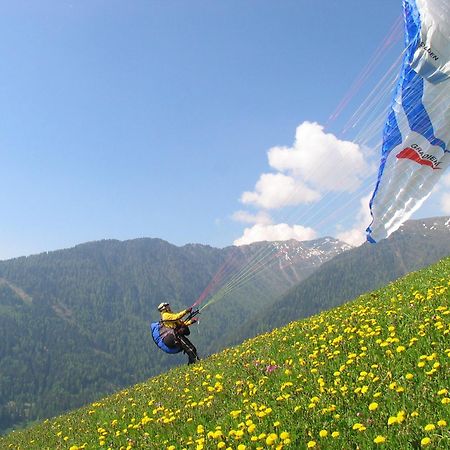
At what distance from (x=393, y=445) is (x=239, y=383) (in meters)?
4.40

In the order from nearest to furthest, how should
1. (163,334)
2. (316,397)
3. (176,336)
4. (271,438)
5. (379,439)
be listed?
1. (379,439)
2. (271,438)
3. (316,397)
4. (176,336)
5. (163,334)

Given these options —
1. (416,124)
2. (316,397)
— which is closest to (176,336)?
(316,397)

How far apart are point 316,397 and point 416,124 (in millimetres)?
4993

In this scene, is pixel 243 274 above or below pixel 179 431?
above

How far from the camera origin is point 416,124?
8.06 m

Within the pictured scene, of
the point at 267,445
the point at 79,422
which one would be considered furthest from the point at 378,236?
the point at 79,422

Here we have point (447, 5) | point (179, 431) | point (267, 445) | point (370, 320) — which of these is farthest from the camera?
point (370, 320)

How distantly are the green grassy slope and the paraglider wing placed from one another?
2157 mm

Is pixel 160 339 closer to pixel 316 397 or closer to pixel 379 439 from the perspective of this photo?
pixel 316 397

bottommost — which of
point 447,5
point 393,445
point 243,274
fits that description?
point 393,445

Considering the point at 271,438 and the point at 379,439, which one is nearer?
the point at 379,439

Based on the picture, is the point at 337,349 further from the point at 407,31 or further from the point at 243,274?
the point at 243,274

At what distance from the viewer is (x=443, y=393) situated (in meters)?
4.93

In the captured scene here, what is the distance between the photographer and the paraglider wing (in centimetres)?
689
